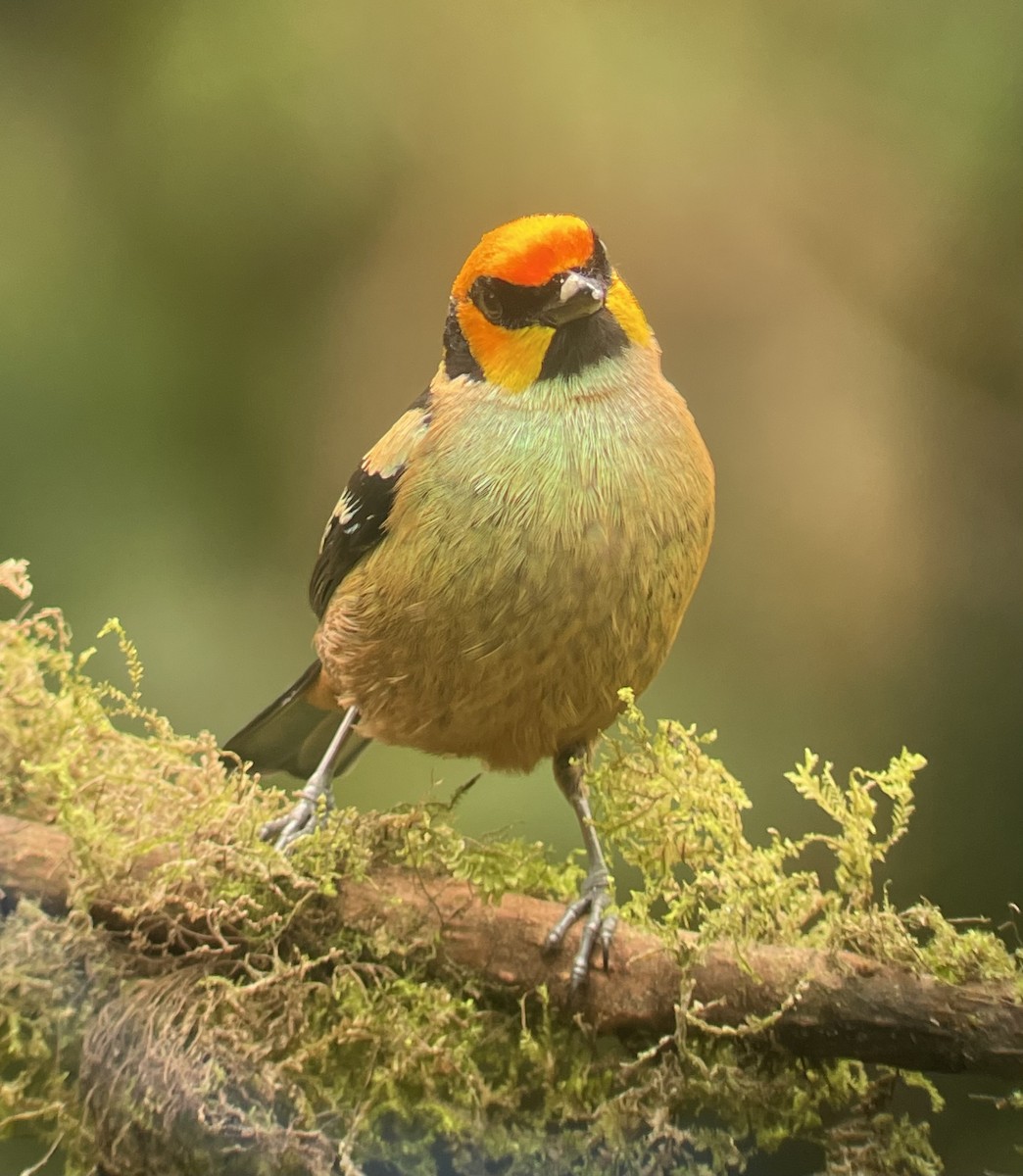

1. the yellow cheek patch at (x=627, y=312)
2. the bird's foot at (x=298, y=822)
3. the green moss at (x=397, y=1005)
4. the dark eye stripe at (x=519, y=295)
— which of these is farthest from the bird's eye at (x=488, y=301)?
the bird's foot at (x=298, y=822)

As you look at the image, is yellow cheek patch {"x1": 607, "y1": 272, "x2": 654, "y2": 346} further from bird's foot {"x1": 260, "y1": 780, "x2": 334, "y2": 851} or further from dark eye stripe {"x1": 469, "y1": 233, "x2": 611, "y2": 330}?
bird's foot {"x1": 260, "y1": 780, "x2": 334, "y2": 851}

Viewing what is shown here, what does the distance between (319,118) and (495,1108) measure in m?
1.55

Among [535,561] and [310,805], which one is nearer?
[535,561]

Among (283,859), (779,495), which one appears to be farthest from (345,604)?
(779,495)

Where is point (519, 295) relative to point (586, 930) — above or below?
above

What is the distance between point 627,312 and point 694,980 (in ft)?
2.80

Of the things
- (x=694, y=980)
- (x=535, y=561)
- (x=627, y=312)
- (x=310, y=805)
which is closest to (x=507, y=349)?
(x=627, y=312)

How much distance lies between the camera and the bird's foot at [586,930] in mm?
1271

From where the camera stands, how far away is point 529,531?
54.1 inches

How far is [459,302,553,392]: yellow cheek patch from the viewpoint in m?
1.45

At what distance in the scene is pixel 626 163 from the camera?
1.86 m

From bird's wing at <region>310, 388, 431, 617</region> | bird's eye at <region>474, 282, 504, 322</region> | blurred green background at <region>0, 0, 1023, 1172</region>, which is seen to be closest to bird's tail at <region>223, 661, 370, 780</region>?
blurred green background at <region>0, 0, 1023, 1172</region>

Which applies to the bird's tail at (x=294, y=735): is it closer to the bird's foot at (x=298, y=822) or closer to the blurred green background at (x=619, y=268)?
the blurred green background at (x=619, y=268)

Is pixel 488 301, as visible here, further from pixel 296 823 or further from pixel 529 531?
pixel 296 823
